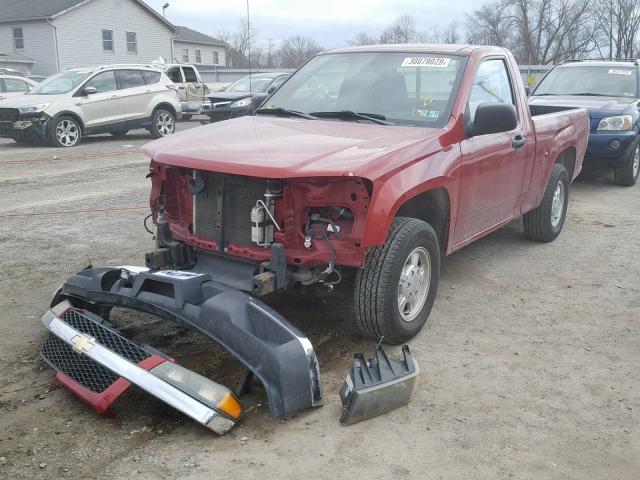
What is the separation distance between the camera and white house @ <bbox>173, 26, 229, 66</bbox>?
159ft

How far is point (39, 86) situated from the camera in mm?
15352

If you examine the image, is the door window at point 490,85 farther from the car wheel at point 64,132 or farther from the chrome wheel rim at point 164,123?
the chrome wheel rim at point 164,123

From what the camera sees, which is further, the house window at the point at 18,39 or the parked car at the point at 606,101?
the house window at the point at 18,39

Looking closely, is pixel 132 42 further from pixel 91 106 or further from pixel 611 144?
pixel 611 144

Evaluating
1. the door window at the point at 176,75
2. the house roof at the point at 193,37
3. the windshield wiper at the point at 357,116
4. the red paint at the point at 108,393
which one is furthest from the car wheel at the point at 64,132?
the house roof at the point at 193,37

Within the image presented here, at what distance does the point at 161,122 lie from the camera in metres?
16.8

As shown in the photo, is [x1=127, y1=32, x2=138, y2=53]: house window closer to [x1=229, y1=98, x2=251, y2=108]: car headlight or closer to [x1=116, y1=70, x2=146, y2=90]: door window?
[x1=229, y1=98, x2=251, y2=108]: car headlight

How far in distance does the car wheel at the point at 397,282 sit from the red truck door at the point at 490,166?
58 centimetres

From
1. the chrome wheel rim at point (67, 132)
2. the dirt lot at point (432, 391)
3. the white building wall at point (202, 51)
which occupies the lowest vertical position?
the dirt lot at point (432, 391)

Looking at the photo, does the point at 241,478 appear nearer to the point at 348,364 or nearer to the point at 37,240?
the point at 348,364

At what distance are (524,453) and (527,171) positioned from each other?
3.22m

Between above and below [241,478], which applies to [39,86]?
above

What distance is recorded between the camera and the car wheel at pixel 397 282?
156 inches

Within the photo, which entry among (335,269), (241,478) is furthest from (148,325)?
(241,478)
